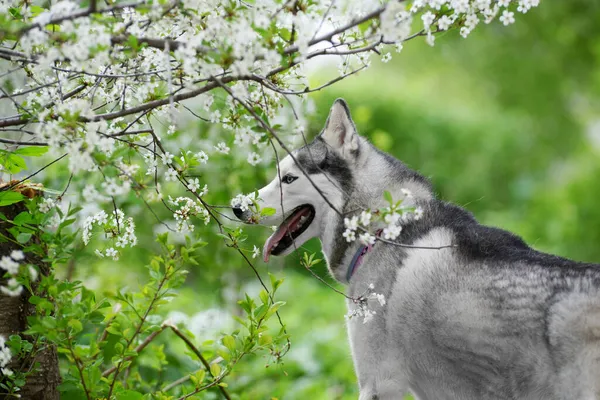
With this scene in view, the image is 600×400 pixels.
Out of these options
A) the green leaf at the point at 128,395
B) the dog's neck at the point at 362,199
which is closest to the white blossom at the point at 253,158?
the dog's neck at the point at 362,199

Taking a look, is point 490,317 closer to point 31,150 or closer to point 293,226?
Result: point 293,226

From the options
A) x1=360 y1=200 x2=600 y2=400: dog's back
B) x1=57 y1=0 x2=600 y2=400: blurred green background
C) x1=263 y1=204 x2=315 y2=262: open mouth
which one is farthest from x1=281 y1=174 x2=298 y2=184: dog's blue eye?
x1=57 y1=0 x2=600 y2=400: blurred green background

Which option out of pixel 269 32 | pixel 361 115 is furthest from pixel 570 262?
pixel 361 115

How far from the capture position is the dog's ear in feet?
11.3

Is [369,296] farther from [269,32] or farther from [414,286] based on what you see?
[269,32]

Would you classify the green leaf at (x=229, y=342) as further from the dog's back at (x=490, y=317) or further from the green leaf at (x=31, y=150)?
the green leaf at (x=31, y=150)

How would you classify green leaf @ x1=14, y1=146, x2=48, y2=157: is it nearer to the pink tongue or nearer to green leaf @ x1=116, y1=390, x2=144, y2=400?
green leaf @ x1=116, y1=390, x2=144, y2=400

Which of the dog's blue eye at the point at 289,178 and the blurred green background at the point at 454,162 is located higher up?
the blurred green background at the point at 454,162

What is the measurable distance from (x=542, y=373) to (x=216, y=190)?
3397mm

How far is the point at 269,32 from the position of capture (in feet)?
7.18

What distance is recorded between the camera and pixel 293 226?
3.54 meters

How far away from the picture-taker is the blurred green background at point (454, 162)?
575 cm

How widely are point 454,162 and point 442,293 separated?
472 inches

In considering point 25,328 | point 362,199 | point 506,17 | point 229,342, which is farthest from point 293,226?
point 506,17
